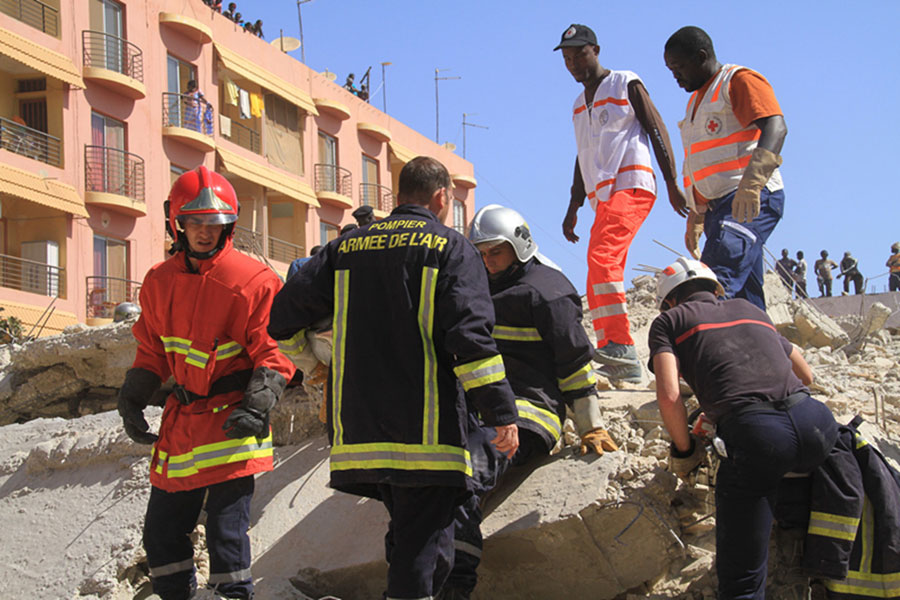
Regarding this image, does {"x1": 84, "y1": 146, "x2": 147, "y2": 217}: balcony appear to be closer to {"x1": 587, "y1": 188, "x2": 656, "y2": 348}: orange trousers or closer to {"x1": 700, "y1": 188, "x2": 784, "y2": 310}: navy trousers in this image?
{"x1": 587, "y1": 188, "x2": 656, "y2": 348}: orange trousers

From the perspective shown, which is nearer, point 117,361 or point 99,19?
point 117,361

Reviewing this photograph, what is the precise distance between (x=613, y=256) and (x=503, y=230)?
1498mm

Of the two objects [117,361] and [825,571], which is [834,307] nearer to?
[117,361]

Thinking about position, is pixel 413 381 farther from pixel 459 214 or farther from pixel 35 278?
pixel 459 214

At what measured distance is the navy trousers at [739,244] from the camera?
5.38 meters

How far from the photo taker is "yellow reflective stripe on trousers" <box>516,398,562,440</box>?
459 centimetres

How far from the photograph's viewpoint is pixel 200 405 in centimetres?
447

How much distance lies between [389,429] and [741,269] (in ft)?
8.71

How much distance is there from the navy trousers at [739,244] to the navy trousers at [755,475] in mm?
1331

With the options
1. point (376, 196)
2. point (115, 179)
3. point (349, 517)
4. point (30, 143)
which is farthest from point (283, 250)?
point (349, 517)

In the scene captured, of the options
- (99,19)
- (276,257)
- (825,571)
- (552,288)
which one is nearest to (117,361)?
(552,288)

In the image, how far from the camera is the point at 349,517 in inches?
Answer: 213

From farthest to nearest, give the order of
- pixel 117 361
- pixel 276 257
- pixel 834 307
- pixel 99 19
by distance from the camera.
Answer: pixel 276 257, pixel 99 19, pixel 834 307, pixel 117 361

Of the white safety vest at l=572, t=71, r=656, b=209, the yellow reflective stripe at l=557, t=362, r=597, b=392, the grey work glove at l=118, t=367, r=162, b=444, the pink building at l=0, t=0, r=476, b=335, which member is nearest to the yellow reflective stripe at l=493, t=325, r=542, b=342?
the yellow reflective stripe at l=557, t=362, r=597, b=392
